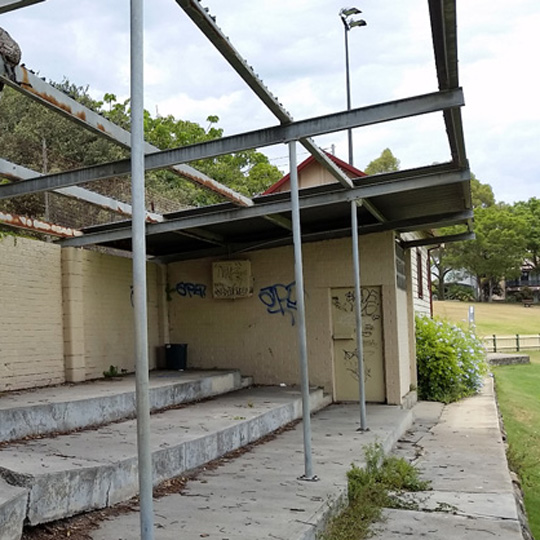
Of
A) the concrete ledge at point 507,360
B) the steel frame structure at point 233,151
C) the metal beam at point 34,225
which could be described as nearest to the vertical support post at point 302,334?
the steel frame structure at point 233,151

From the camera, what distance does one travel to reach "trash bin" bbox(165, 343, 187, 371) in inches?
418

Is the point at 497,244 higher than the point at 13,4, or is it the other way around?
the point at 497,244

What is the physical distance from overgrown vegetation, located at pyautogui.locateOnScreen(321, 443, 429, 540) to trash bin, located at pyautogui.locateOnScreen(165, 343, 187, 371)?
4845 millimetres

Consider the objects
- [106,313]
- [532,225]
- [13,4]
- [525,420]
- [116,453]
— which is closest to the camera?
[13,4]

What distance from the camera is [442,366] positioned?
11805 mm

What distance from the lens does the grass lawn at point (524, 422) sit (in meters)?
6.58

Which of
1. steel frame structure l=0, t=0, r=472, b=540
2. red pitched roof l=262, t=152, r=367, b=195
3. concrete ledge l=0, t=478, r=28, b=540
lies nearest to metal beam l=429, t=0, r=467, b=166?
steel frame structure l=0, t=0, r=472, b=540

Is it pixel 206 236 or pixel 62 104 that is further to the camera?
pixel 206 236

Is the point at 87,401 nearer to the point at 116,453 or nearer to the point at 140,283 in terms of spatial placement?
the point at 116,453

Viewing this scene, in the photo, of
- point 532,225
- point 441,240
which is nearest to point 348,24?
point 441,240

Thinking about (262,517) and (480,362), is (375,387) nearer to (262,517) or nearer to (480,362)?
(480,362)

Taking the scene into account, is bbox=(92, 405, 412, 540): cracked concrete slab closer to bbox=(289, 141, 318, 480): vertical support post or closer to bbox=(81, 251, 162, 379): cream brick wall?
bbox=(289, 141, 318, 480): vertical support post

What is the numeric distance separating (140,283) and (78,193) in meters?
4.66

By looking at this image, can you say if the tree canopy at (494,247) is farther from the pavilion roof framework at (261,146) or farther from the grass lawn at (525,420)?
the pavilion roof framework at (261,146)
